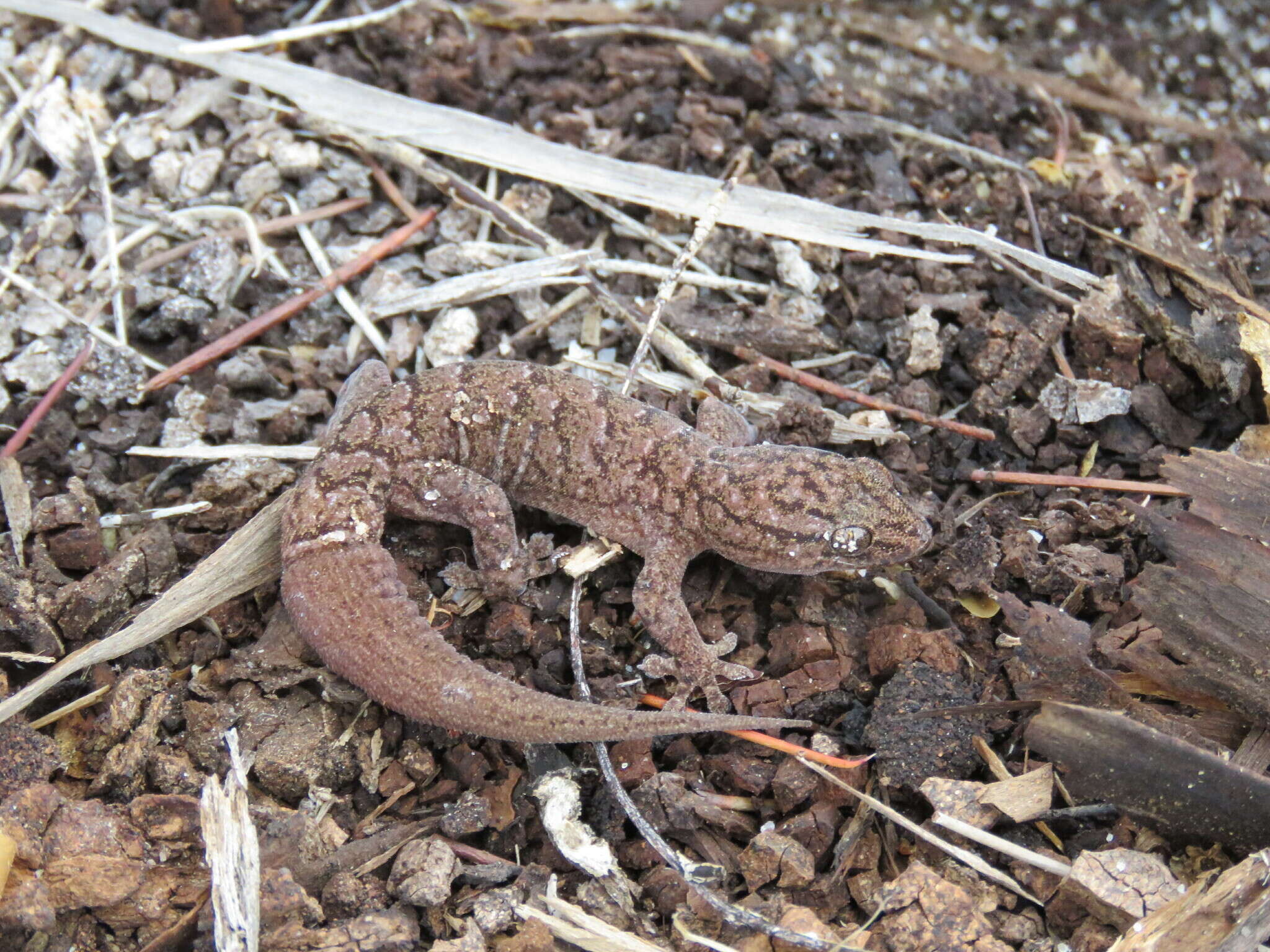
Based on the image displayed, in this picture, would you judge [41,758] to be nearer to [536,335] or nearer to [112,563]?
[112,563]

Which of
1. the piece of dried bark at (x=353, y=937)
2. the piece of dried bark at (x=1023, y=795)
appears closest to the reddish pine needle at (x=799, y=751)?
the piece of dried bark at (x=1023, y=795)

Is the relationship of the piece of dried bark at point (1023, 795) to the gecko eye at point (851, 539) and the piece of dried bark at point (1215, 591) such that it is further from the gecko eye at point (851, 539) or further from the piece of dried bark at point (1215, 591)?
the gecko eye at point (851, 539)


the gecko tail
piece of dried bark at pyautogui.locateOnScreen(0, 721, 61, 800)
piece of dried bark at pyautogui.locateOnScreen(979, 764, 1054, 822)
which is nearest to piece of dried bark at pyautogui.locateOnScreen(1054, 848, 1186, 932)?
piece of dried bark at pyautogui.locateOnScreen(979, 764, 1054, 822)

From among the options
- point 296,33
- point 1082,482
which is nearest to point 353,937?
point 1082,482

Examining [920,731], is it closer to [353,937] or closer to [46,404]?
[353,937]

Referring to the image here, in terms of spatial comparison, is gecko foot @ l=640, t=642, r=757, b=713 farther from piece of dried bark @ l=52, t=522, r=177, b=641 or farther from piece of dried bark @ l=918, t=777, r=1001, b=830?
piece of dried bark @ l=52, t=522, r=177, b=641

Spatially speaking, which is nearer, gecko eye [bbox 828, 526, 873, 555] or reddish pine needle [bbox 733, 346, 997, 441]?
gecko eye [bbox 828, 526, 873, 555]
